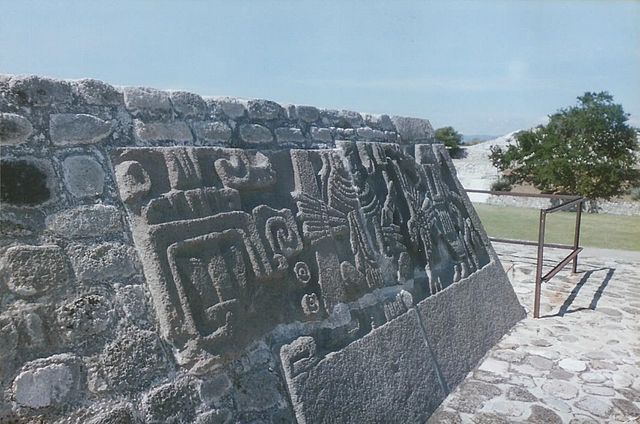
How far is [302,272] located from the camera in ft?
8.61

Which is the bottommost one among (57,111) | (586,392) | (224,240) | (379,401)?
(586,392)

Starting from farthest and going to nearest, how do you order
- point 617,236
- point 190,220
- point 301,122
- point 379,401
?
1. point 617,236
2. point 301,122
3. point 379,401
4. point 190,220

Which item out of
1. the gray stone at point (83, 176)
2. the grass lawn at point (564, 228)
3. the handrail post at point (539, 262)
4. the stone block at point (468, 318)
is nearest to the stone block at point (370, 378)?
the stone block at point (468, 318)

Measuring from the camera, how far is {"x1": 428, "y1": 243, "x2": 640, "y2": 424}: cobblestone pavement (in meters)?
3.20

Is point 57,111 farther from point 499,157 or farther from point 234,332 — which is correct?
point 499,157

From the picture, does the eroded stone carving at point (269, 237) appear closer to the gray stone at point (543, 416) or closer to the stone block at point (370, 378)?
the stone block at point (370, 378)

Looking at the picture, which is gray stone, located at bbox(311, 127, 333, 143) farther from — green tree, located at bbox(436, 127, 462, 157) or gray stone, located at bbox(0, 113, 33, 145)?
green tree, located at bbox(436, 127, 462, 157)

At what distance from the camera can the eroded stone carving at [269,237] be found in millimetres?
1998

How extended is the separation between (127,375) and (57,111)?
2.93 feet

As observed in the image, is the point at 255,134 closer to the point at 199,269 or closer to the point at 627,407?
the point at 199,269

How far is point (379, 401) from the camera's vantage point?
2.74 m

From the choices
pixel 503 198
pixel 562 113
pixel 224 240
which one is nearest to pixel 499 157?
pixel 562 113

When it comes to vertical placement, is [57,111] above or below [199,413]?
above

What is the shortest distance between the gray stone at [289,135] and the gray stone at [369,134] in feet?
2.18
